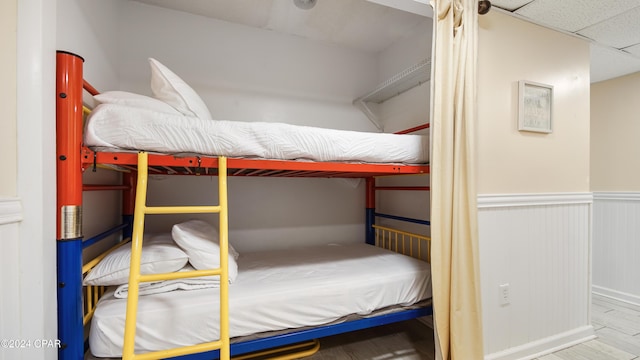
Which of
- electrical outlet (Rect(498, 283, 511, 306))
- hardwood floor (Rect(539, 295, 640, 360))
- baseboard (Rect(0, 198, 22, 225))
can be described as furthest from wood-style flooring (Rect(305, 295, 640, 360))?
baseboard (Rect(0, 198, 22, 225))

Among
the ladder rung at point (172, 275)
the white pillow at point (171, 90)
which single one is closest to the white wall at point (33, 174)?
the ladder rung at point (172, 275)

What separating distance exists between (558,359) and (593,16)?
2.34 m

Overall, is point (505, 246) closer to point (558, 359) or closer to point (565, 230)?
point (565, 230)

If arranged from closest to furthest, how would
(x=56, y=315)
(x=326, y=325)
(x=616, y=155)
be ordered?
(x=56, y=315) → (x=326, y=325) → (x=616, y=155)

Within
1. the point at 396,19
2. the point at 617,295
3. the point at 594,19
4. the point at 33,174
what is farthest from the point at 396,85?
the point at 617,295

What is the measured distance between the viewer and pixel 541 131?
1947 millimetres

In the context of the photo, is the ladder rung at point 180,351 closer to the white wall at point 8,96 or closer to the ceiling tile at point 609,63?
the white wall at point 8,96

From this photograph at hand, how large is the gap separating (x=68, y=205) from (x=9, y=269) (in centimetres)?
28

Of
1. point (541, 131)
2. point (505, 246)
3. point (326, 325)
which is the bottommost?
point (326, 325)

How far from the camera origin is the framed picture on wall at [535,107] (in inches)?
74.4

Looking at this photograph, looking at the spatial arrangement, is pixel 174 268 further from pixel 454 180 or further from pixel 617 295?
pixel 617 295

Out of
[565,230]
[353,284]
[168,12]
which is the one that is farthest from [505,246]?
[168,12]

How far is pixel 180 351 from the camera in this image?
1136mm

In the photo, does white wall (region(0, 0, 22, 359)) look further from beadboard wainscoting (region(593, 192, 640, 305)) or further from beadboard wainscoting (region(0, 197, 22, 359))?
beadboard wainscoting (region(593, 192, 640, 305))
